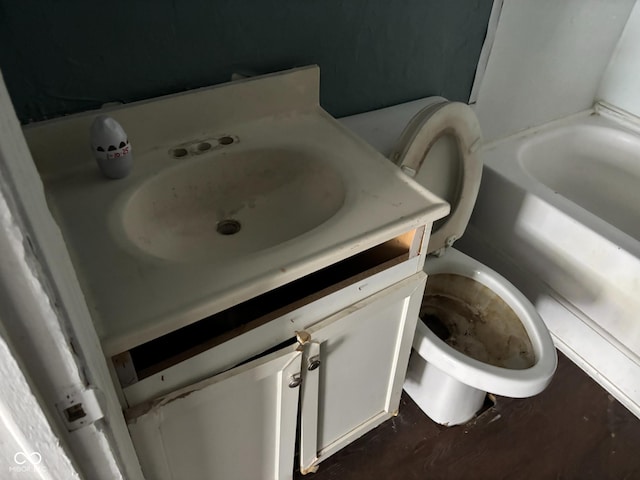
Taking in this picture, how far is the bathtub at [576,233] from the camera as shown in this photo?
1.38 m

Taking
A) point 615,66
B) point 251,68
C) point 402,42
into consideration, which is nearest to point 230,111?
point 251,68

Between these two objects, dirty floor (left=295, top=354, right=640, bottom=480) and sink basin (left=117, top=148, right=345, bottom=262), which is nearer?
sink basin (left=117, top=148, right=345, bottom=262)

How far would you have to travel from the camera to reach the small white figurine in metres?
0.85

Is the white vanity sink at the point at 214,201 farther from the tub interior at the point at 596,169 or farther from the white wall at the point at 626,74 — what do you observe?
the white wall at the point at 626,74

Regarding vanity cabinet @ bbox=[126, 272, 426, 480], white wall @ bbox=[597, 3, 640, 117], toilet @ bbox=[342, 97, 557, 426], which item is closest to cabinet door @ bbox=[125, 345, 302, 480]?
vanity cabinet @ bbox=[126, 272, 426, 480]

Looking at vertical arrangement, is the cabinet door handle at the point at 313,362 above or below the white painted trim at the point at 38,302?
below

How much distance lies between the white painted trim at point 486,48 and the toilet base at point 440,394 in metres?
0.80

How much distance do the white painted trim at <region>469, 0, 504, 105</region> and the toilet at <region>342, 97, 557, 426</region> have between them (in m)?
0.17

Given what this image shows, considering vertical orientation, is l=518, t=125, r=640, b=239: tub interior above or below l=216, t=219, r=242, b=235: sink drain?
below

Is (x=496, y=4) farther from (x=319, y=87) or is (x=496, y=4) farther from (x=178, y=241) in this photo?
(x=178, y=241)

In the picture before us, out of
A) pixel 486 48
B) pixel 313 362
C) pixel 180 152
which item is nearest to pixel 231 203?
pixel 180 152

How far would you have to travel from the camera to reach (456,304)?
1411mm

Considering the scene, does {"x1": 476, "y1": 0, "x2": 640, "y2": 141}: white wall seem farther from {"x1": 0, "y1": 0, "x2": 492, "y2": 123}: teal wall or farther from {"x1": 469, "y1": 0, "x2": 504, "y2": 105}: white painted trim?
{"x1": 0, "y1": 0, "x2": 492, "y2": 123}: teal wall

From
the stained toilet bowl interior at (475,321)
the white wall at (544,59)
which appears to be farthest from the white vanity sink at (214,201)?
the white wall at (544,59)
